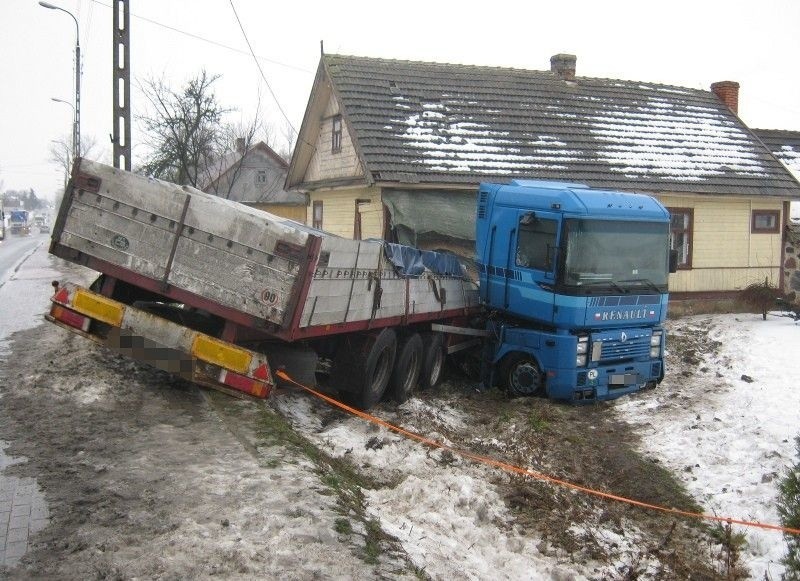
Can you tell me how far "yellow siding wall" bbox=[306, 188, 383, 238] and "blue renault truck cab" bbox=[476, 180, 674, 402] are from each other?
246 inches

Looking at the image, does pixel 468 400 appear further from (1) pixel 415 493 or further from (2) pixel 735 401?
(1) pixel 415 493

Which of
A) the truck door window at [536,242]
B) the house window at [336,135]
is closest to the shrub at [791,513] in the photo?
the truck door window at [536,242]

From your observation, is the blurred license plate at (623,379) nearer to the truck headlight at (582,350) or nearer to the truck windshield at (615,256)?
the truck headlight at (582,350)

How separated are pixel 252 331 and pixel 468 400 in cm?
474

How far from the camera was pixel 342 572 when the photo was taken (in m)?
4.41

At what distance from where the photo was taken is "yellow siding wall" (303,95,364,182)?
19.4m

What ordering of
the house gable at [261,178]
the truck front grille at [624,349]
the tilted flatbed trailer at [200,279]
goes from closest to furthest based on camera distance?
the tilted flatbed trailer at [200,279]
the truck front grille at [624,349]
the house gable at [261,178]

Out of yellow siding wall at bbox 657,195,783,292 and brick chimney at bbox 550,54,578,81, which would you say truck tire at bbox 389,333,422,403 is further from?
brick chimney at bbox 550,54,578,81

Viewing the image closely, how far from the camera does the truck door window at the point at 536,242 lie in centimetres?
1084

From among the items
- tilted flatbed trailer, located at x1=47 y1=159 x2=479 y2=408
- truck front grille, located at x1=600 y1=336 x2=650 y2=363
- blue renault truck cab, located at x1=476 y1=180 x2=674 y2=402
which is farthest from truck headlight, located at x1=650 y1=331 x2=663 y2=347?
tilted flatbed trailer, located at x1=47 y1=159 x2=479 y2=408

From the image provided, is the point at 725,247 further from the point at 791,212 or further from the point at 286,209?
the point at 286,209

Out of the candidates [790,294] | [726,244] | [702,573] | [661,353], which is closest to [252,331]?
[702,573]

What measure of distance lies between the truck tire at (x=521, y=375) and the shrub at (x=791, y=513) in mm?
4173

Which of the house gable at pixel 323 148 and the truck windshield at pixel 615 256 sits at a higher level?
the house gable at pixel 323 148
